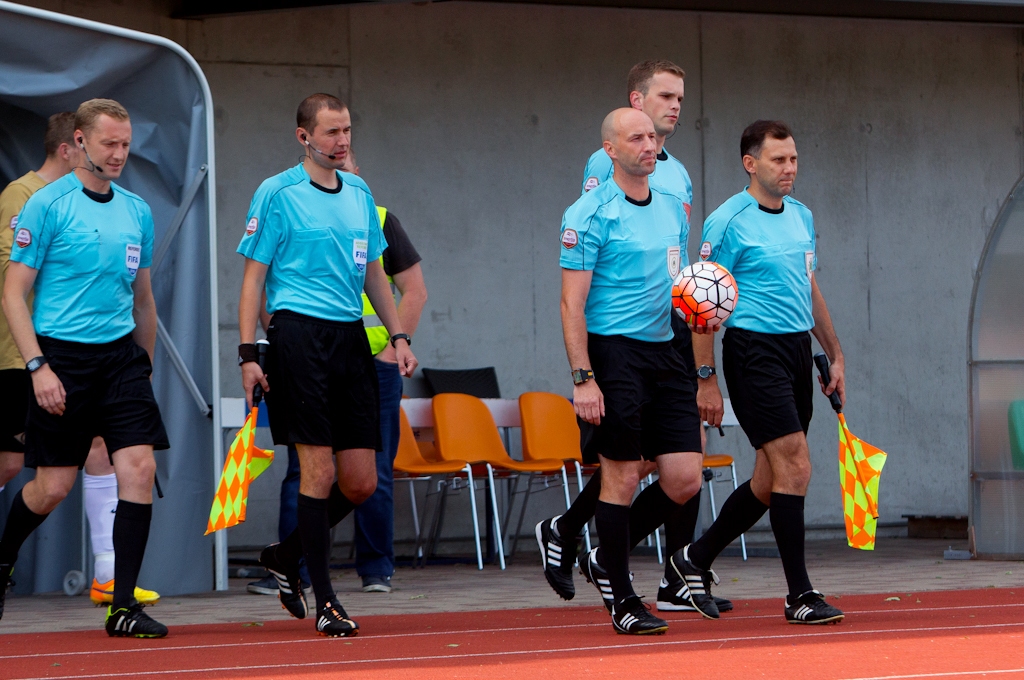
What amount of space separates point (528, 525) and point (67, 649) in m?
6.30

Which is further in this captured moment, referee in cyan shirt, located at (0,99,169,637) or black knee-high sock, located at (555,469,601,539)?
black knee-high sock, located at (555,469,601,539)

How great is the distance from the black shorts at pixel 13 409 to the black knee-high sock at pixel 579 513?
2.43 metres

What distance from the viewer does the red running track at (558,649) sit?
4359 mm

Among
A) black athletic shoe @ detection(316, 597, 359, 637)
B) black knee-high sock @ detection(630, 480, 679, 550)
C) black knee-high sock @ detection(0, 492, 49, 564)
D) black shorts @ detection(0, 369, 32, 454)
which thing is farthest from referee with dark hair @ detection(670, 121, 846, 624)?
black shorts @ detection(0, 369, 32, 454)

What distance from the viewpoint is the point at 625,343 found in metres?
5.50

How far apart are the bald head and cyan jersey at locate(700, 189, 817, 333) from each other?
0.57 metres

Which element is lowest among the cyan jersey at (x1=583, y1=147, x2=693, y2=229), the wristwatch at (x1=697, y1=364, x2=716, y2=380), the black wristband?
the wristwatch at (x1=697, y1=364, x2=716, y2=380)

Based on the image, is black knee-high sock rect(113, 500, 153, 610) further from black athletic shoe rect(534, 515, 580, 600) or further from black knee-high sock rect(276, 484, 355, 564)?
black athletic shoe rect(534, 515, 580, 600)

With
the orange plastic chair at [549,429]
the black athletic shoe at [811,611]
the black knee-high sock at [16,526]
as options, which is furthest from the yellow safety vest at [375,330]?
the black athletic shoe at [811,611]

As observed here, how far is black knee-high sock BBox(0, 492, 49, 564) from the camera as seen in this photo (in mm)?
5961

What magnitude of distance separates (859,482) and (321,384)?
2251 mm

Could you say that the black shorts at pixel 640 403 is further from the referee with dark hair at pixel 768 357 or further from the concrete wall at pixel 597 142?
the concrete wall at pixel 597 142

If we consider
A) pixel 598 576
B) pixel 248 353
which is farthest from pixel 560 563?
pixel 248 353

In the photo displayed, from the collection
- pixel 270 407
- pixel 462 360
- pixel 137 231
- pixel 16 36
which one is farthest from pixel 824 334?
pixel 462 360
